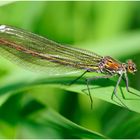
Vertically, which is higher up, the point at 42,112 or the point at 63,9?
the point at 63,9

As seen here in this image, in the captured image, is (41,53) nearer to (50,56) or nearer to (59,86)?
(50,56)

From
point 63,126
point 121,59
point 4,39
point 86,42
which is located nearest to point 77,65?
point 86,42

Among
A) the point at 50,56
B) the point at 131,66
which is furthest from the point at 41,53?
the point at 131,66

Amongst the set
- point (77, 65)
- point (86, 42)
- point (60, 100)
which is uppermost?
point (86, 42)

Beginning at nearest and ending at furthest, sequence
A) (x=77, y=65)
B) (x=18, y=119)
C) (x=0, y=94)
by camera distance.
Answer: (x=0, y=94)
(x=18, y=119)
(x=77, y=65)

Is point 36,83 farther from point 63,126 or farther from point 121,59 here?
point 121,59

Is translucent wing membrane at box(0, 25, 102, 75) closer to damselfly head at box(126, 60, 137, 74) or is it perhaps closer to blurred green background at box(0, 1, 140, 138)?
blurred green background at box(0, 1, 140, 138)

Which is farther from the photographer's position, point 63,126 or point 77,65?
point 77,65
